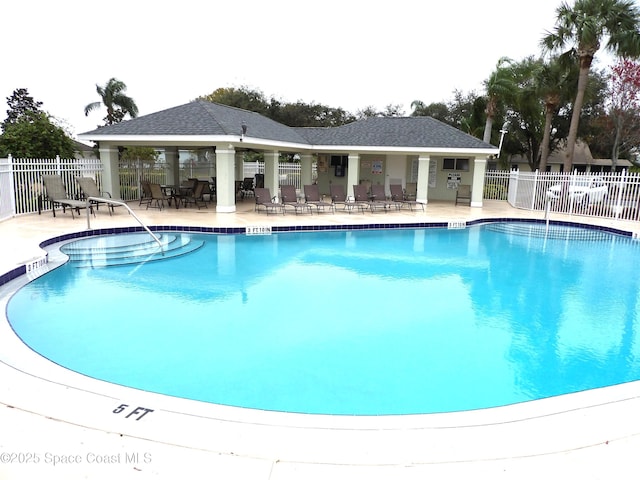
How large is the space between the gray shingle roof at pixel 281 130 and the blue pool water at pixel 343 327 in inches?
246

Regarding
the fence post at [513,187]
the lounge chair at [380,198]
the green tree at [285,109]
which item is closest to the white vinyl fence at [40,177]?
the lounge chair at [380,198]

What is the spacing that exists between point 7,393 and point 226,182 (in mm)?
12415

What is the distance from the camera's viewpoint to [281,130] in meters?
21.2

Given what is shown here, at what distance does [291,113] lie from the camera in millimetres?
43750

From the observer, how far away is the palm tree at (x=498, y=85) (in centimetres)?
2630

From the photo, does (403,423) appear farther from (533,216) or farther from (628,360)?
(533,216)

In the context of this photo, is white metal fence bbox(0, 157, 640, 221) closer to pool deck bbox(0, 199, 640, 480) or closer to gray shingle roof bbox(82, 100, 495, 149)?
gray shingle roof bbox(82, 100, 495, 149)

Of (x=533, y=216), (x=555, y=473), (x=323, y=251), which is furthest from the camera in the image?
(x=533, y=216)

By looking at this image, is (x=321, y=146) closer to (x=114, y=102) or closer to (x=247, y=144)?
(x=247, y=144)

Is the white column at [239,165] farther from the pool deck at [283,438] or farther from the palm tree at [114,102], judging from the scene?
the pool deck at [283,438]

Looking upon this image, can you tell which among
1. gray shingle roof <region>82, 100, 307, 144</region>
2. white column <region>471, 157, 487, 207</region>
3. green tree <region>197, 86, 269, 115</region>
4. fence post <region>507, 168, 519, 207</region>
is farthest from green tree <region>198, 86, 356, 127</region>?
white column <region>471, 157, 487, 207</region>

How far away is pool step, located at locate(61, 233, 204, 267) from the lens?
9789mm

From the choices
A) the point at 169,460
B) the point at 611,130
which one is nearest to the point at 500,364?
the point at 169,460

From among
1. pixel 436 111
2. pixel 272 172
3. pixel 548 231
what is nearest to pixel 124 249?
pixel 272 172
